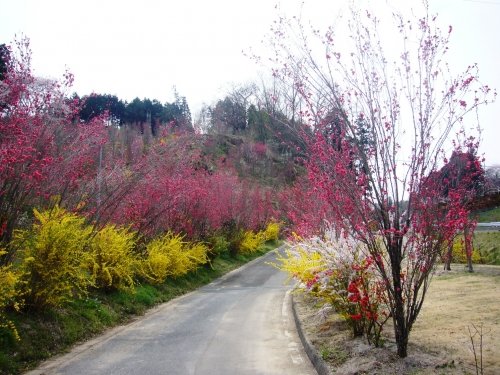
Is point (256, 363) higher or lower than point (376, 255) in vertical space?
lower

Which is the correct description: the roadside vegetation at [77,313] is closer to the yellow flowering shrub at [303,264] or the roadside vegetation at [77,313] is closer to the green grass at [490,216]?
the yellow flowering shrub at [303,264]

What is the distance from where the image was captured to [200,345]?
7406 mm

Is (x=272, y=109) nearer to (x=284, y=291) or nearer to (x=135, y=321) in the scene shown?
(x=135, y=321)

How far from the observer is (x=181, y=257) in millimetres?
15195

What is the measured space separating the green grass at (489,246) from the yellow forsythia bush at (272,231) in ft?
71.0

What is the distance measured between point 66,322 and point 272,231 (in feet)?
114

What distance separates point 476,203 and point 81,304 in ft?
25.8

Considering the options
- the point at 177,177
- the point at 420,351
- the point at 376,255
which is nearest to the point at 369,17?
the point at 376,255

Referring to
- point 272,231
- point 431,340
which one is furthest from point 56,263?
point 272,231

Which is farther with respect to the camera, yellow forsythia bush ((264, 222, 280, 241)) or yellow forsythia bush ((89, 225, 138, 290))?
yellow forsythia bush ((264, 222, 280, 241))

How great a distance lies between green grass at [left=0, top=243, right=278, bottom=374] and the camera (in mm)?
6363

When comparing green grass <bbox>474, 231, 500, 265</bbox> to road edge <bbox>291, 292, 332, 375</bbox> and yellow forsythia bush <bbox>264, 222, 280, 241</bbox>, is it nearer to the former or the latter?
road edge <bbox>291, 292, 332, 375</bbox>

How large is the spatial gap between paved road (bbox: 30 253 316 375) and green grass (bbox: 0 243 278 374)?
0.96 ft

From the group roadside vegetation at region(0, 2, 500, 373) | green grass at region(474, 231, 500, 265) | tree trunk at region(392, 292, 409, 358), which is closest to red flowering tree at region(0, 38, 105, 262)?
roadside vegetation at region(0, 2, 500, 373)
